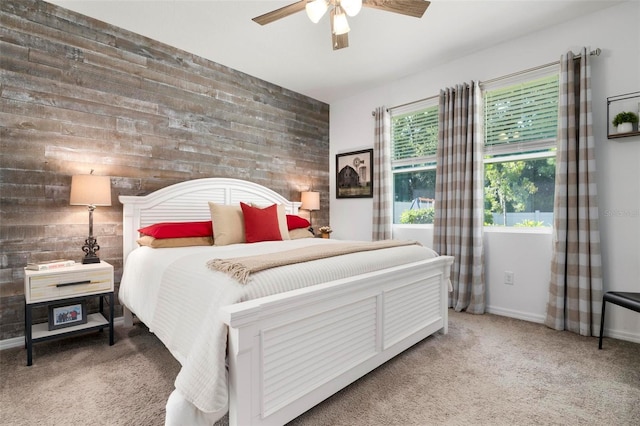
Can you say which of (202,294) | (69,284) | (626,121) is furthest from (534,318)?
(69,284)

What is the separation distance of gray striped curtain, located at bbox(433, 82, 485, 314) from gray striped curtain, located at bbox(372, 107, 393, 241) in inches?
27.4

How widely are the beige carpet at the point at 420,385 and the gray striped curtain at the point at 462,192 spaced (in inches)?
30.3

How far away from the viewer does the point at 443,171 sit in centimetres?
356

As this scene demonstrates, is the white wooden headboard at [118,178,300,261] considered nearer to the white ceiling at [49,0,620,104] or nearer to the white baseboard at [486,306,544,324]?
the white ceiling at [49,0,620,104]

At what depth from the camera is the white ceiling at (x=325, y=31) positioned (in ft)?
8.73

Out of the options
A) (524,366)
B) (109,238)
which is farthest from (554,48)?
(109,238)

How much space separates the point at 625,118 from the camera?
2533mm

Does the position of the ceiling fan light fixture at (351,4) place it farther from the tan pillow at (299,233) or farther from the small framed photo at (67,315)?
the small framed photo at (67,315)

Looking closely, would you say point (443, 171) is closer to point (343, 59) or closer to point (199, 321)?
point (343, 59)

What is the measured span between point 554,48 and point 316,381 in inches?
133

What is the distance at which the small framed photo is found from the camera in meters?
2.34

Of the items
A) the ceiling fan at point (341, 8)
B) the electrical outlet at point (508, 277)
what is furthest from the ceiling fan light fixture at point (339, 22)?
the electrical outlet at point (508, 277)

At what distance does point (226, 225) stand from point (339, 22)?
1.86 meters

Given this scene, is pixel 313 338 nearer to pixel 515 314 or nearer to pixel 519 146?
pixel 515 314
